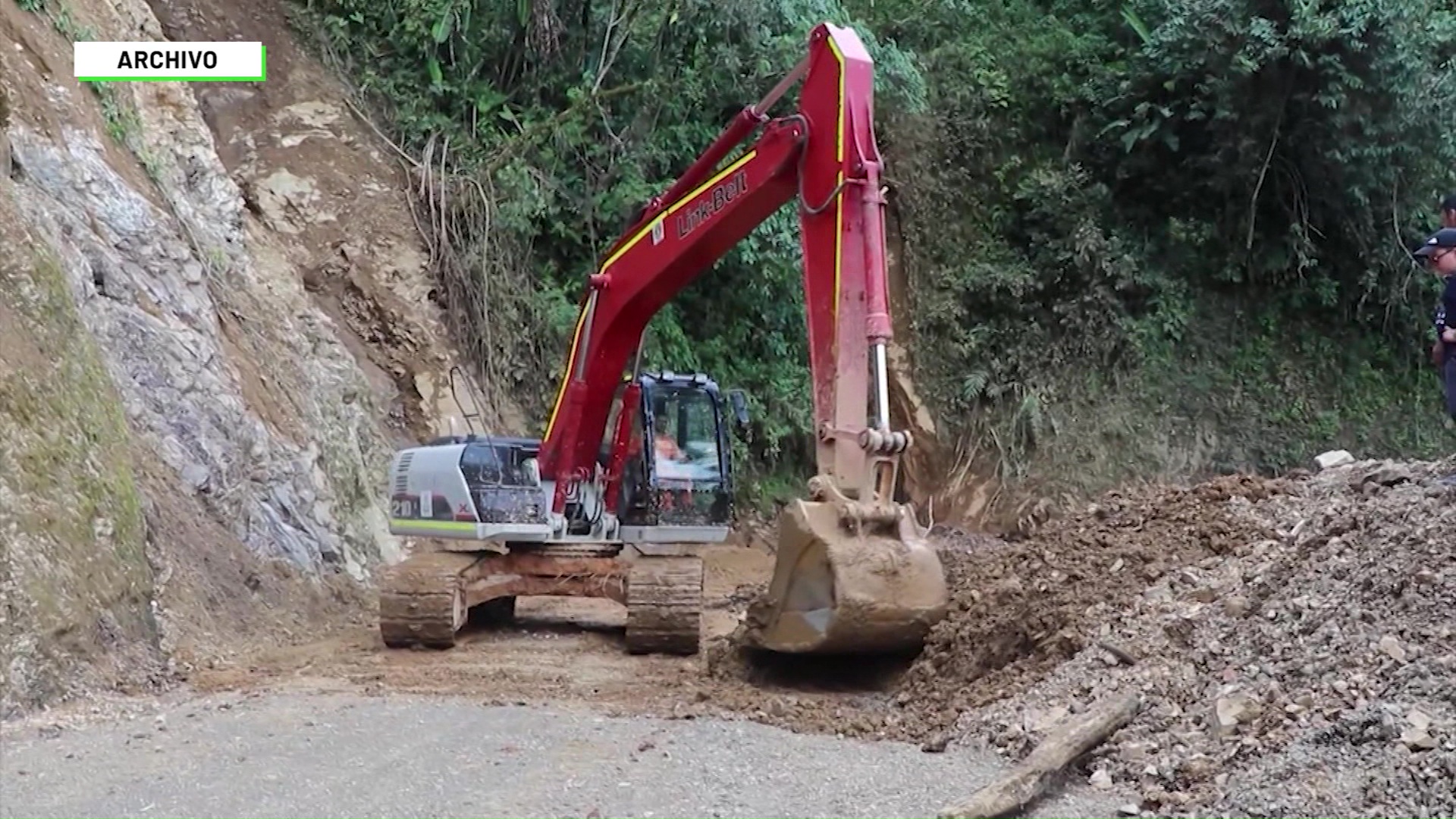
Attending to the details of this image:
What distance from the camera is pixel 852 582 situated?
6.33 m

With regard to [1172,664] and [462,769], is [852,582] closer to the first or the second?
[1172,664]

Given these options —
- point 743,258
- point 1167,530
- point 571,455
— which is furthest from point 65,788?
point 743,258

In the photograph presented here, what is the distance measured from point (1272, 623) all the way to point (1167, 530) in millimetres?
1602

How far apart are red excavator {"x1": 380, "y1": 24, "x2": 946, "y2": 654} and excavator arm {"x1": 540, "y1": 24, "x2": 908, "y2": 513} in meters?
0.01

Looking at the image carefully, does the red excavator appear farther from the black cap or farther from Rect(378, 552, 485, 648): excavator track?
the black cap

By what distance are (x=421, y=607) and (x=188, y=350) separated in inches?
121

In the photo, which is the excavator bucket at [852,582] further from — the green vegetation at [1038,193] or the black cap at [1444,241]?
the green vegetation at [1038,193]

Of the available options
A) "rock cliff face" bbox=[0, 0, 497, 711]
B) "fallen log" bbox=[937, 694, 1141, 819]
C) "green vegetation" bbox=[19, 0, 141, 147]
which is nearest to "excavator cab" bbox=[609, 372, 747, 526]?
"rock cliff face" bbox=[0, 0, 497, 711]

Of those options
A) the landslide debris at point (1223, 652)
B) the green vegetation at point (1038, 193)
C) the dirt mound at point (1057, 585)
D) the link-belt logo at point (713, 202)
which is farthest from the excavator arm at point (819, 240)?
the green vegetation at point (1038, 193)

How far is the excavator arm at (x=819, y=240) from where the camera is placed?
264 inches

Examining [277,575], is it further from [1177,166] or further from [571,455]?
[1177,166]

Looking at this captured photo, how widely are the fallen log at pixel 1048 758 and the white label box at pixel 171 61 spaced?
928 centimetres

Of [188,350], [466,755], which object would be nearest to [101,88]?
[188,350]

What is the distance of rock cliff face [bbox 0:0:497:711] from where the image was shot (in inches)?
286
